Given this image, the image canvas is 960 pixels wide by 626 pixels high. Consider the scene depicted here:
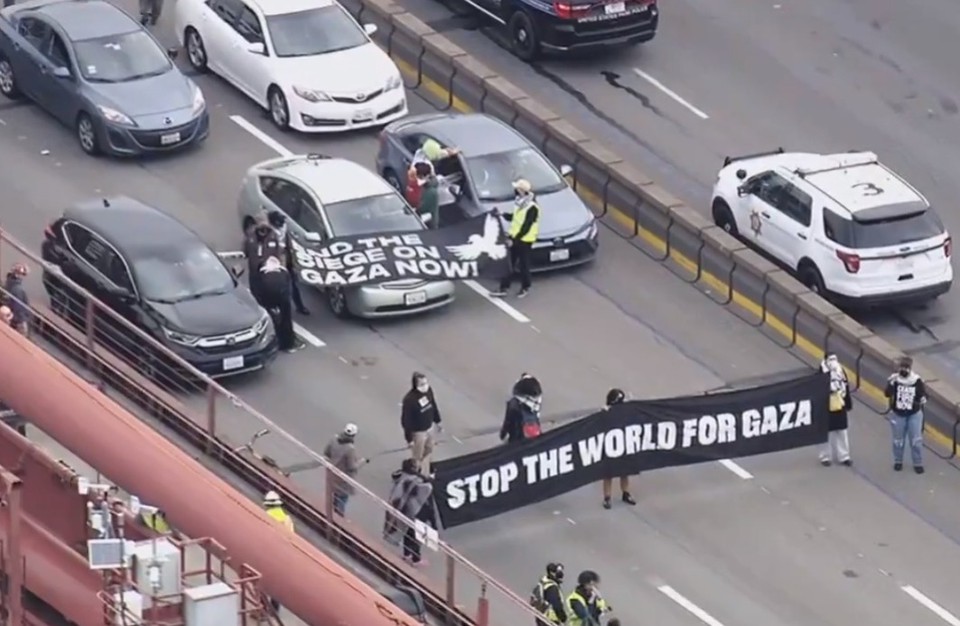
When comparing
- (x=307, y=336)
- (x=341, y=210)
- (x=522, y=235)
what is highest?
(x=341, y=210)

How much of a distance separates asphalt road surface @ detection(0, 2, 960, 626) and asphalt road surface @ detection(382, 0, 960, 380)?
138 inches

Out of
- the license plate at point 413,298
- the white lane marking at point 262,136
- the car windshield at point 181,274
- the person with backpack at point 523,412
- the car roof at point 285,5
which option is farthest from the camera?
the car roof at point 285,5

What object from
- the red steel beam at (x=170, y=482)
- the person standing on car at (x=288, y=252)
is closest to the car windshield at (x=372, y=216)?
the person standing on car at (x=288, y=252)

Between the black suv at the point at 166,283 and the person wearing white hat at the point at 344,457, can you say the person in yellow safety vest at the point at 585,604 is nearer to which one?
the person wearing white hat at the point at 344,457

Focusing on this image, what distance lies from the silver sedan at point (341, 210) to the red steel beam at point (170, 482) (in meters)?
13.4

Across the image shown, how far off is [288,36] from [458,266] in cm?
585

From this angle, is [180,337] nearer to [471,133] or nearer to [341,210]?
[341,210]

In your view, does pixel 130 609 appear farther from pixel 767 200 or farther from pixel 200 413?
pixel 767 200

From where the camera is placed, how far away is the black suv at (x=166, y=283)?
31734 millimetres

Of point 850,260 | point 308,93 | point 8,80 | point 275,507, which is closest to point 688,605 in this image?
point 275,507

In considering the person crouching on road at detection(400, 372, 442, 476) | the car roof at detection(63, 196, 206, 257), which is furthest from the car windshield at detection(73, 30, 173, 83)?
the person crouching on road at detection(400, 372, 442, 476)

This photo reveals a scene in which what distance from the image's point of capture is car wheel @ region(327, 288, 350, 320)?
112 ft

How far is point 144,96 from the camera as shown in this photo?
3716cm

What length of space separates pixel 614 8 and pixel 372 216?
7461 mm
